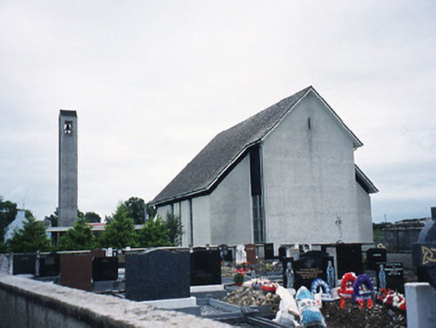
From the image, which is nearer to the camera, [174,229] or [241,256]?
[241,256]

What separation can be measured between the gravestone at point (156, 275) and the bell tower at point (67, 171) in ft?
109

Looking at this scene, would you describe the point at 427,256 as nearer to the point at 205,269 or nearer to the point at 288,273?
the point at 288,273

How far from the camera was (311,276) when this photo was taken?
42.3 feet

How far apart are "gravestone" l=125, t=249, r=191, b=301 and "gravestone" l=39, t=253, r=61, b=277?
11758 millimetres

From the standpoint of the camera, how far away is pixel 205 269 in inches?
635

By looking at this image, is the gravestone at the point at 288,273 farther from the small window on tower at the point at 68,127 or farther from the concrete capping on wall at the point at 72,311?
the small window on tower at the point at 68,127

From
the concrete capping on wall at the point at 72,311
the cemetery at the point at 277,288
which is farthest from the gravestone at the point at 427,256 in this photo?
the concrete capping on wall at the point at 72,311

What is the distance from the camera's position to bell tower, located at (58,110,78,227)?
42.1 m

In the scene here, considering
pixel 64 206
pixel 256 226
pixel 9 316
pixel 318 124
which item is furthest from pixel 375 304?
pixel 64 206

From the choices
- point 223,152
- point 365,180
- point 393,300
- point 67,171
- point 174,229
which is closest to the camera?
point 393,300

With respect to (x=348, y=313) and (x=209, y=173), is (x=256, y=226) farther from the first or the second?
(x=348, y=313)

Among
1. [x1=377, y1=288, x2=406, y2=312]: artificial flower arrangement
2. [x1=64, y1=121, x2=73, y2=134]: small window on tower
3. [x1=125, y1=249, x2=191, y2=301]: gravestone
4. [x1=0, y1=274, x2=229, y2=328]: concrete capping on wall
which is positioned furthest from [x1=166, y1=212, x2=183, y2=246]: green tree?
[x1=0, y1=274, x2=229, y2=328]: concrete capping on wall

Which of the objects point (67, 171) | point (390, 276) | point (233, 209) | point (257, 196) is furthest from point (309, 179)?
point (67, 171)

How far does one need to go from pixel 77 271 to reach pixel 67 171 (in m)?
26.3
